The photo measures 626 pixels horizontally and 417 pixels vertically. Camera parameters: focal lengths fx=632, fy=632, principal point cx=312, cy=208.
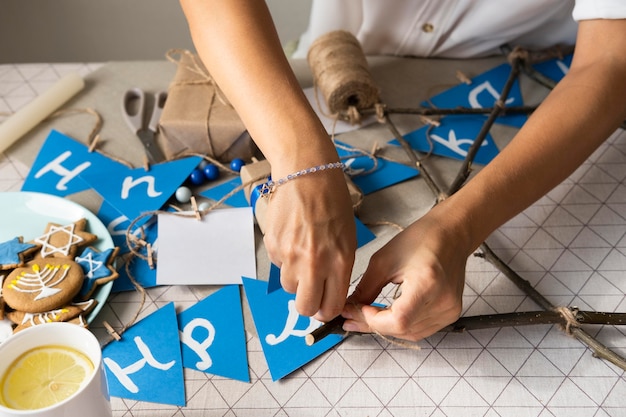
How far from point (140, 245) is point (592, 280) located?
21.1 inches

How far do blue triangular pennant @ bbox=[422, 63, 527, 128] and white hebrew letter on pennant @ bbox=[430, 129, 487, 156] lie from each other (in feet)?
0.20

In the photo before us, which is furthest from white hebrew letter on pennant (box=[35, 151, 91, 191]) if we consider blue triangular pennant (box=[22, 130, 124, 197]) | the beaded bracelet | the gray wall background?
the gray wall background

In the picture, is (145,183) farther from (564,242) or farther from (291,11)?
(291,11)

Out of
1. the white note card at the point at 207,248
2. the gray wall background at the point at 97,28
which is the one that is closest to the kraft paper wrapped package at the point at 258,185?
the white note card at the point at 207,248

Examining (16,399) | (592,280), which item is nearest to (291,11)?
(592,280)

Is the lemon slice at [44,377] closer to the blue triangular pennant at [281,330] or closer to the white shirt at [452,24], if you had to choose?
the blue triangular pennant at [281,330]

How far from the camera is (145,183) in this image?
32.9 inches

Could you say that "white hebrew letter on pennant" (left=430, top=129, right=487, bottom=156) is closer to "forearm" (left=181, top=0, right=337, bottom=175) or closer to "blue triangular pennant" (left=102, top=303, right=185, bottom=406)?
"forearm" (left=181, top=0, right=337, bottom=175)

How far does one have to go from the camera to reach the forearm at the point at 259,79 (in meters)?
0.66

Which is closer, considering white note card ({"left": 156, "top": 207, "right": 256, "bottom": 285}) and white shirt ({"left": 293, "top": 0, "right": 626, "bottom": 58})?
white note card ({"left": 156, "top": 207, "right": 256, "bottom": 285})

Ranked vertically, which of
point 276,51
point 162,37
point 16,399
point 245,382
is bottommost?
point 162,37

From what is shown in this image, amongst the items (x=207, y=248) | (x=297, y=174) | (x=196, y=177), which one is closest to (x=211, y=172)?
(x=196, y=177)

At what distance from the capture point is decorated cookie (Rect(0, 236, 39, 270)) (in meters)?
0.71

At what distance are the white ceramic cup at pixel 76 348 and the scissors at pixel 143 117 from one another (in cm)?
38
